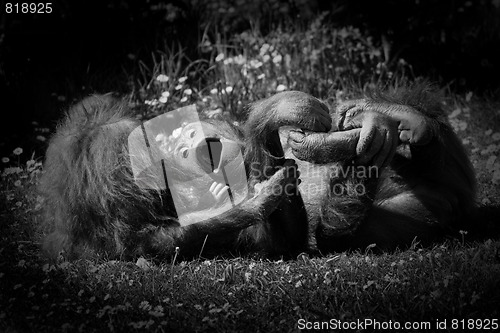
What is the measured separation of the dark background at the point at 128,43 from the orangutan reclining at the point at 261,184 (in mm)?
1540

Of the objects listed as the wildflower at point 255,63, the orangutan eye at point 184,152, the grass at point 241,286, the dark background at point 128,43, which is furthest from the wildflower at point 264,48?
the orangutan eye at point 184,152

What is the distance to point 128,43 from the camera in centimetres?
522

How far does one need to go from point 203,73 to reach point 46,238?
2200mm

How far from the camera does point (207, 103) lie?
469 centimetres

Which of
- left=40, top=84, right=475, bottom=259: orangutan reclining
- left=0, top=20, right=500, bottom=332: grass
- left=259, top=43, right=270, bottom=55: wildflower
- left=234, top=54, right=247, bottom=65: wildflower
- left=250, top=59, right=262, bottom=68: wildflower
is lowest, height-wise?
left=0, top=20, right=500, bottom=332: grass

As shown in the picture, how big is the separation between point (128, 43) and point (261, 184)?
262cm

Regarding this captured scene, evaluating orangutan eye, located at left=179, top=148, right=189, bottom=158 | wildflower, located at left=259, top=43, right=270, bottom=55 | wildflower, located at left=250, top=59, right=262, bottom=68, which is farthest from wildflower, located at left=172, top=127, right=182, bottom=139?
wildflower, located at left=259, top=43, right=270, bottom=55

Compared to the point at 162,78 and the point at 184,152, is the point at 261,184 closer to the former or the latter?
the point at 184,152

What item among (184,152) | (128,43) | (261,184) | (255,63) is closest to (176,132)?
(184,152)

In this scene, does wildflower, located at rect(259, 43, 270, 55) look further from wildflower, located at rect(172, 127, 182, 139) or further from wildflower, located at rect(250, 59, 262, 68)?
wildflower, located at rect(172, 127, 182, 139)

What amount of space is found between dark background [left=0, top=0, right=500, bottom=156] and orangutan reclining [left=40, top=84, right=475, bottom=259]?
5.05 ft

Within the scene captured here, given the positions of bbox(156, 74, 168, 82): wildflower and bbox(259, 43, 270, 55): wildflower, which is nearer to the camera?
bbox(156, 74, 168, 82): wildflower

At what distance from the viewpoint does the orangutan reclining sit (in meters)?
2.89

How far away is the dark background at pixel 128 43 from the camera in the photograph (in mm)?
4711
